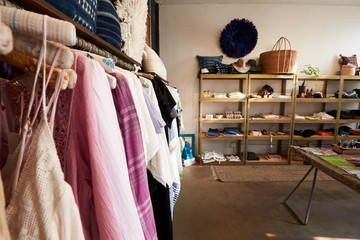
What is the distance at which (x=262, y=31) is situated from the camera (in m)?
3.41

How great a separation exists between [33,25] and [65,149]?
247mm

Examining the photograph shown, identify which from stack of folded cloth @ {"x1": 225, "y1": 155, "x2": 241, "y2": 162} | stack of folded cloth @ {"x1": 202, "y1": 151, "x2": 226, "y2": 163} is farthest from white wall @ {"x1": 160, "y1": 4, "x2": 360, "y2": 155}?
stack of folded cloth @ {"x1": 225, "y1": 155, "x2": 241, "y2": 162}

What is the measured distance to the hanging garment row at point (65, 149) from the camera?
28 centimetres

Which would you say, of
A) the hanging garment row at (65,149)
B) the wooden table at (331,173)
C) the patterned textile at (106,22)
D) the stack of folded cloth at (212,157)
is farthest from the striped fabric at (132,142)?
the stack of folded cloth at (212,157)

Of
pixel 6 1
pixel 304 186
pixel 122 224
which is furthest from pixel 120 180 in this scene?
pixel 304 186

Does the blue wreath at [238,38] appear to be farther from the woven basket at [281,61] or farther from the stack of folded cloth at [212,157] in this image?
the stack of folded cloth at [212,157]

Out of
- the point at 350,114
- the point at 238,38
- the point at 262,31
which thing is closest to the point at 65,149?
the point at 238,38

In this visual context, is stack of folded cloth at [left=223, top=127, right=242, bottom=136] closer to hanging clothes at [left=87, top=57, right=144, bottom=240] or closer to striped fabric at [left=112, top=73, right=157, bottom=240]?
striped fabric at [left=112, top=73, right=157, bottom=240]

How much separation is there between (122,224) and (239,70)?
3302 millimetres

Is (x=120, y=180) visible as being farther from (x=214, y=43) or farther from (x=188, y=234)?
(x=214, y=43)

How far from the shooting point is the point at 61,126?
40 cm

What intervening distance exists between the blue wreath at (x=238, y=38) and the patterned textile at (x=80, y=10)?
10.2 ft

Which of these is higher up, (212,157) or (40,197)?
(40,197)

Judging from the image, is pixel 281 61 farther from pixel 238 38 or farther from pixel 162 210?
pixel 162 210
